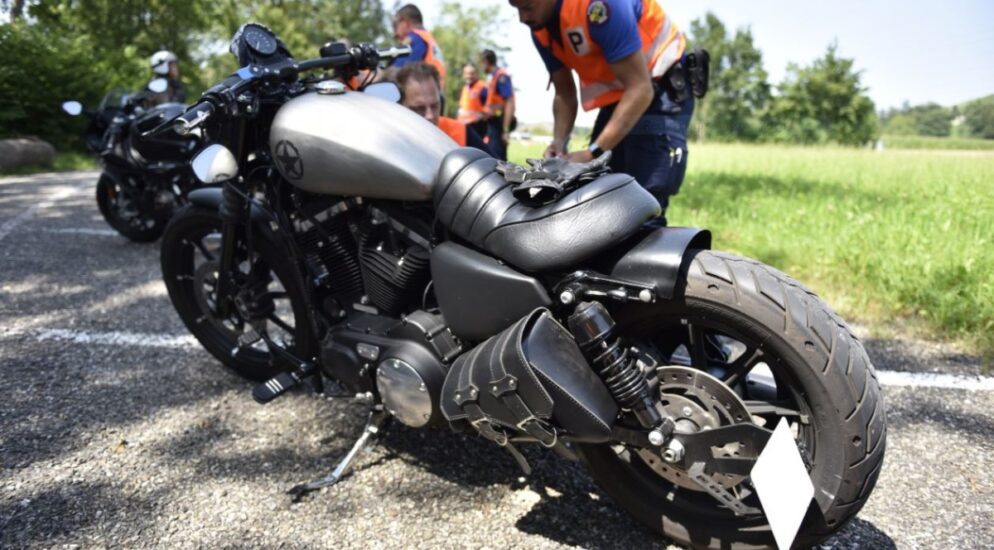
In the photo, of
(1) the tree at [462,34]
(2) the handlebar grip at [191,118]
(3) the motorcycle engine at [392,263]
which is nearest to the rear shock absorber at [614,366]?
(3) the motorcycle engine at [392,263]

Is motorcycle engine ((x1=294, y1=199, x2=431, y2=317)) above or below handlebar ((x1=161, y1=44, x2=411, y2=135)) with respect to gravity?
below

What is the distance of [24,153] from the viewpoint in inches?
447

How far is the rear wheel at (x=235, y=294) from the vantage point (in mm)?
2533

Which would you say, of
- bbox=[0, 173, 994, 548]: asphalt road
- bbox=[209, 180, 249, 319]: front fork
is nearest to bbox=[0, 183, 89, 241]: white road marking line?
bbox=[0, 173, 994, 548]: asphalt road

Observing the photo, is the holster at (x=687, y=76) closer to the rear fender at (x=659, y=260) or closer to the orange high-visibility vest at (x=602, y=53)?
the orange high-visibility vest at (x=602, y=53)

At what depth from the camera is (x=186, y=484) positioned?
84.4 inches

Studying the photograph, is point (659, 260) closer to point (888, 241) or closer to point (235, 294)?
point (235, 294)

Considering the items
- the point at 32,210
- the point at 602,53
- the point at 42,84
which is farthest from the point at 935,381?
the point at 42,84

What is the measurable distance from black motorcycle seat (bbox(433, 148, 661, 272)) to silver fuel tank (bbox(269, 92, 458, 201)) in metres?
0.14

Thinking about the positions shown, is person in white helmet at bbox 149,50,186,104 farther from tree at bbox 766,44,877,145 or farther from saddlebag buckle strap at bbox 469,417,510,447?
tree at bbox 766,44,877,145

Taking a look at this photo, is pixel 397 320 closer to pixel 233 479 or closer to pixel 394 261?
pixel 394 261

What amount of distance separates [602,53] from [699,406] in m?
1.63

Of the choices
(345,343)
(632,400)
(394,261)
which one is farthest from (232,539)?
(632,400)

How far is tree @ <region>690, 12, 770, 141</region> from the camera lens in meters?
62.9
